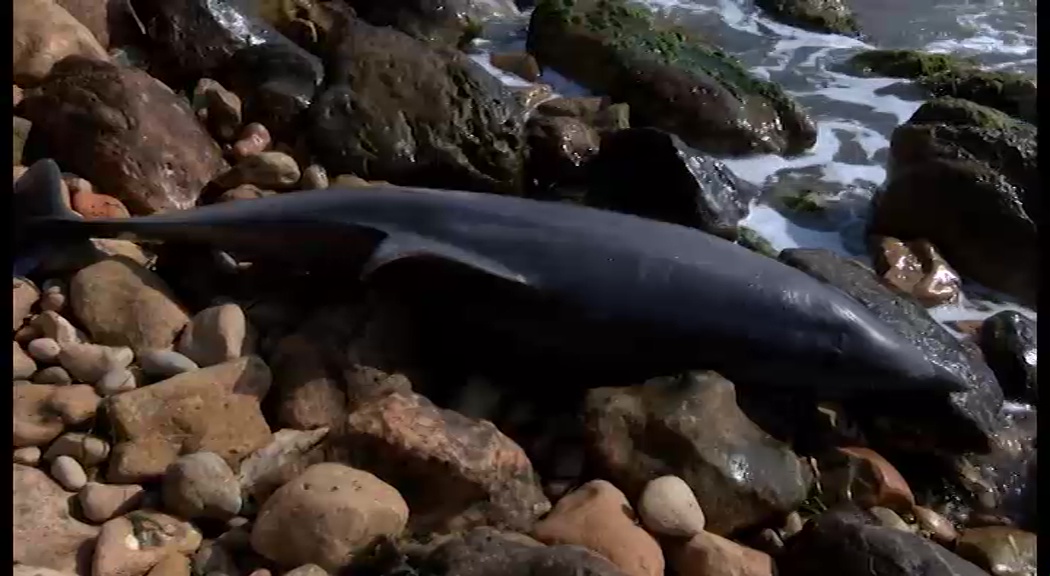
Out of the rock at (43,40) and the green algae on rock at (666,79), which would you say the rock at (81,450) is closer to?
the rock at (43,40)

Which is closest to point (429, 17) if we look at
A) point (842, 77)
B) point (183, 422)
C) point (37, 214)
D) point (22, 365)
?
point (842, 77)

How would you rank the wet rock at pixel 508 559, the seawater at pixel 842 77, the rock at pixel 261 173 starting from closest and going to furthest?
the wet rock at pixel 508 559 → the rock at pixel 261 173 → the seawater at pixel 842 77

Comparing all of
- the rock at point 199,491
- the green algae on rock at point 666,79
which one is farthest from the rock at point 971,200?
the rock at point 199,491

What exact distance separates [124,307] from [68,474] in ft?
2.53

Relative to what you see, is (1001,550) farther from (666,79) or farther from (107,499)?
(666,79)

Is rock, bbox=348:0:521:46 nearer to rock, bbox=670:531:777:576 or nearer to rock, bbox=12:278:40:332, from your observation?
rock, bbox=12:278:40:332

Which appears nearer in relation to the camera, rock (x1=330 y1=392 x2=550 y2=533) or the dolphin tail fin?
rock (x1=330 y1=392 x2=550 y2=533)

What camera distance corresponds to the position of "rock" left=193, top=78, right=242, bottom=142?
517 cm

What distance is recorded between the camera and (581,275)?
369 cm

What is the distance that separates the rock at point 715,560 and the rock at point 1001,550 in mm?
826

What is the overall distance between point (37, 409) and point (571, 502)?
169 centimetres

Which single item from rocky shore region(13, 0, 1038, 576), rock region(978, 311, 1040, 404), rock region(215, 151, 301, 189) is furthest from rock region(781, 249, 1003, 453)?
rock region(215, 151, 301, 189)

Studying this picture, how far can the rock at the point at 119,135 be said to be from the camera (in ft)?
14.6

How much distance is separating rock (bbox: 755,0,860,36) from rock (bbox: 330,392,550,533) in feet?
24.1
